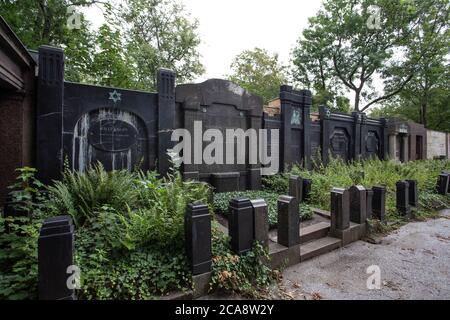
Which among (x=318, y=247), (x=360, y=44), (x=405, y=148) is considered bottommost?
(x=318, y=247)

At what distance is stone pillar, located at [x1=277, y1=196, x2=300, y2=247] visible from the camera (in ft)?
12.2

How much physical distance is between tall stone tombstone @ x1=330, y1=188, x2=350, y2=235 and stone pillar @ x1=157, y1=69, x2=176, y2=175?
420 cm

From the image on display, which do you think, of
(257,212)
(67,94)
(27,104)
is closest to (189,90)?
(67,94)

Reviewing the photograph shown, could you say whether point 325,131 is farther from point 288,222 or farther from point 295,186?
point 288,222

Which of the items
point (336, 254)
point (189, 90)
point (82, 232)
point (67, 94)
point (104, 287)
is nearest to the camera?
point (104, 287)

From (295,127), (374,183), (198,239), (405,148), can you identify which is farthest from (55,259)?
(405,148)

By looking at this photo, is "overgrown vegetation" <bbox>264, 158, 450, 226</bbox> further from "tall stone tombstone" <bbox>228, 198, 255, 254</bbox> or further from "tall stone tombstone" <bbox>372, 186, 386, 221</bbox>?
"tall stone tombstone" <bbox>228, 198, 255, 254</bbox>

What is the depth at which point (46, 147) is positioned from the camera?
4887 mm

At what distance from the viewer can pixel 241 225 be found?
Result: 3.27 metres

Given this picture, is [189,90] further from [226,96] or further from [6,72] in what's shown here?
[6,72]

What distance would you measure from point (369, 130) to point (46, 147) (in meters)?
14.3

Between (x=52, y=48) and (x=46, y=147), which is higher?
(x=52, y=48)

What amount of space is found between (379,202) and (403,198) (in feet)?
3.98

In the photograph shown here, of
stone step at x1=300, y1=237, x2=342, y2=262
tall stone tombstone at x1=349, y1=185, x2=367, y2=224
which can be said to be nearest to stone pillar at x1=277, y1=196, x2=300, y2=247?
stone step at x1=300, y1=237, x2=342, y2=262
